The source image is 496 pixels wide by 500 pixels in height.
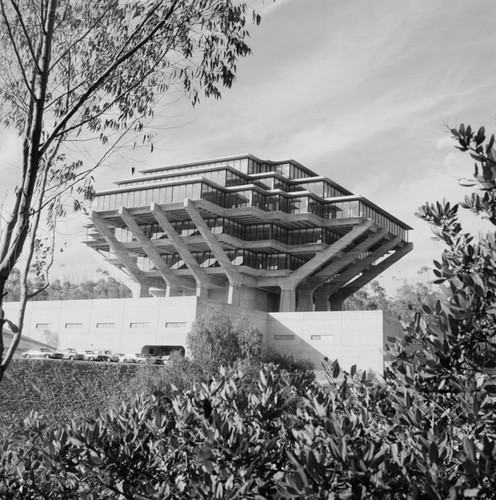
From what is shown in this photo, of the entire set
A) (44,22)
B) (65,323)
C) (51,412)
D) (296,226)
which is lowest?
(51,412)

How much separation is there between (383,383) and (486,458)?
7.93 feet

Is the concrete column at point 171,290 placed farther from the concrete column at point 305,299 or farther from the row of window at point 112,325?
the concrete column at point 305,299

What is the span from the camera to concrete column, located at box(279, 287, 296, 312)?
226 ft

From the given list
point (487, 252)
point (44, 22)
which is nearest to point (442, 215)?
point (487, 252)

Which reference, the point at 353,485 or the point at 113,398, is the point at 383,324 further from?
the point at 353,485

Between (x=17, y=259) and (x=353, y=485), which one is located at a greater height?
(x=17, y=259)

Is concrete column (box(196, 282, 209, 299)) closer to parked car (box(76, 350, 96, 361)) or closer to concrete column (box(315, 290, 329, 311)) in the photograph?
parked car (box(76, 350, 96, 361))

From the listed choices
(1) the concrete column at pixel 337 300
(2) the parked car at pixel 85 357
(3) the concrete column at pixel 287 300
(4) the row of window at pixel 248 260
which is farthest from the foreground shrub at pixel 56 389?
(1) the concrete column at pixel 337 300

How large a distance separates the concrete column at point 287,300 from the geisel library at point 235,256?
0.13 metres

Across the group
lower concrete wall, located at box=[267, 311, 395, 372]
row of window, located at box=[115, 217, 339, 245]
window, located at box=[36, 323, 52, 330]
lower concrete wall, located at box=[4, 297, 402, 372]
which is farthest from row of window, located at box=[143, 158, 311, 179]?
window, located at box=[36, 323, 52, 330]

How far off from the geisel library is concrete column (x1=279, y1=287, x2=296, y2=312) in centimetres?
13

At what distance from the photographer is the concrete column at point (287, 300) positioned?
226 ft

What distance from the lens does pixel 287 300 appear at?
228 feet

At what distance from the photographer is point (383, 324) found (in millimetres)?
58250
